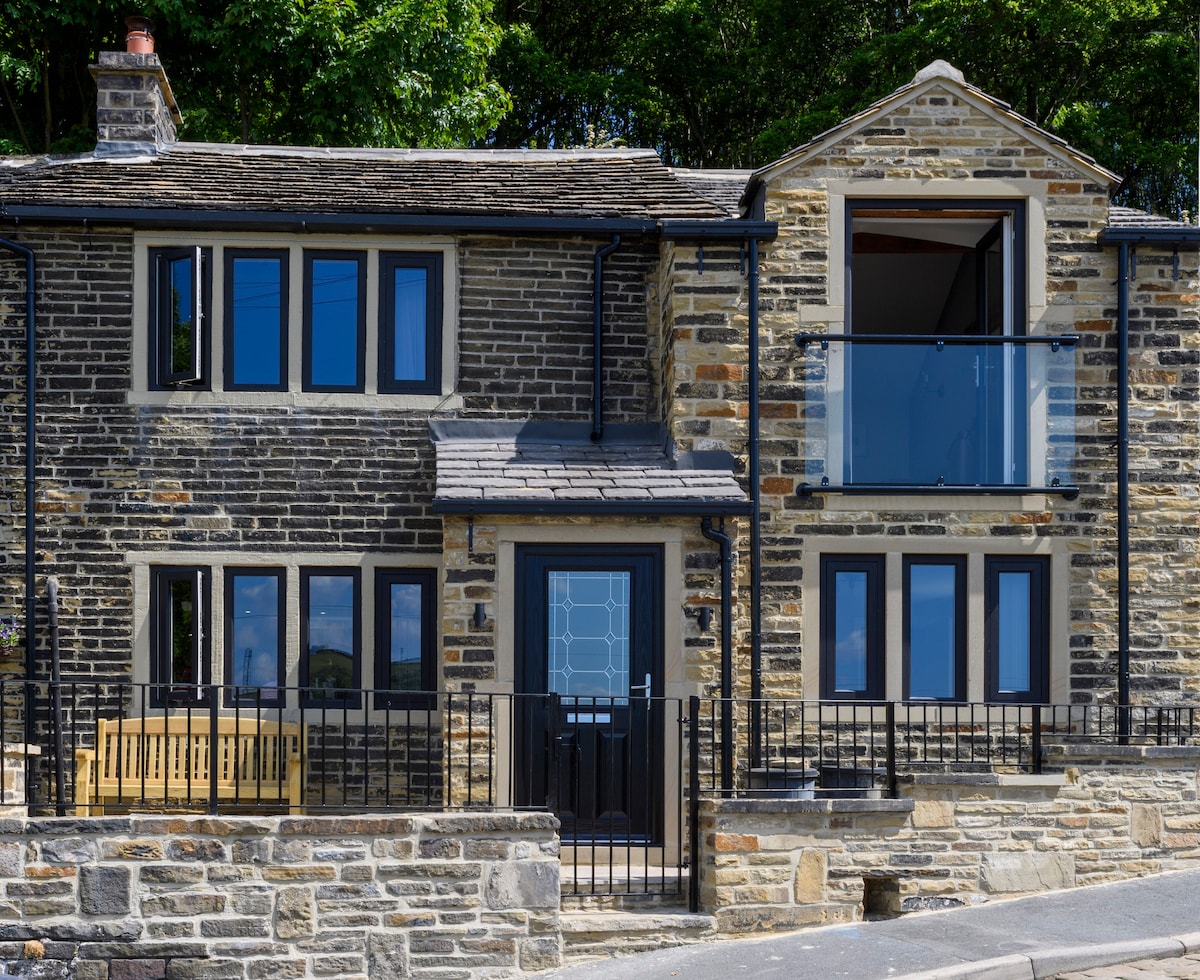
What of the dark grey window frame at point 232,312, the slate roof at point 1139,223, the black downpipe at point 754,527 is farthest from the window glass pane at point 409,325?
the slate roof at point 1139,223

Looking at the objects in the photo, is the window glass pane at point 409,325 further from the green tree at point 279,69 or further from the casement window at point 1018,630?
the green tree at point 279,69

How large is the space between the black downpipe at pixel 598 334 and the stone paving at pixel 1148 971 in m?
6.24

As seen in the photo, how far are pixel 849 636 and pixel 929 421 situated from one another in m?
2.01

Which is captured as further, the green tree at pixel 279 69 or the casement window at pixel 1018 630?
the green tree at pixel 279 69

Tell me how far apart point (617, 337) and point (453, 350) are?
1.50m

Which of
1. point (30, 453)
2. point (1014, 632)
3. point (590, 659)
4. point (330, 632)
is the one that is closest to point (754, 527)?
point (590, 659)

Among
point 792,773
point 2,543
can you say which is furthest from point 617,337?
point 2,543

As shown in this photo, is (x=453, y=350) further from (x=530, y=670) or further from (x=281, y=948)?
(x=281, y=948)

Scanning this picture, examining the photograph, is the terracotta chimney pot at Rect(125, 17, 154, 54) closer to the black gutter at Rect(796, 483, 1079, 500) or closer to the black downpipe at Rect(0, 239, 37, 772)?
the black downpipe at Rect(0, 239, 37, 772)

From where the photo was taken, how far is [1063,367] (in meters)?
12.9

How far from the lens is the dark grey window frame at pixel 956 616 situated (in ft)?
42.1

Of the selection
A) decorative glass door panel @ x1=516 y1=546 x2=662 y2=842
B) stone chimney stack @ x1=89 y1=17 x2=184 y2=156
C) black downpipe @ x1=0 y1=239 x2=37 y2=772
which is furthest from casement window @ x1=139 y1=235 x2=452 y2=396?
decorative glass door panel @ x1=516 y1=546 x2=662 y2=842

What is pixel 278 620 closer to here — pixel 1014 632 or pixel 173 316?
pixel 173 316

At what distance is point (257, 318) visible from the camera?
43.6ft
